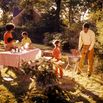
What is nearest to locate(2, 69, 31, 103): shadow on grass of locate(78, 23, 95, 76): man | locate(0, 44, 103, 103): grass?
locate(0, 44, 103, 103): grass

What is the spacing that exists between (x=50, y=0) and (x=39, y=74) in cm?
3376

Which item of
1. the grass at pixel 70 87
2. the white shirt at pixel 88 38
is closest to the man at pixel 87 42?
the white shirt at pixel 88 38

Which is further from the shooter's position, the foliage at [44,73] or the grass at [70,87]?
the foliage at [44,73]

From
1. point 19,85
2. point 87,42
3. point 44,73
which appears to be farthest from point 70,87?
point 87,42

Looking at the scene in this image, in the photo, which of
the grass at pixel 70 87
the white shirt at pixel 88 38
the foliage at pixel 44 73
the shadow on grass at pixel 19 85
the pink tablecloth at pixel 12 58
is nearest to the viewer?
the grass at pixel 70 87

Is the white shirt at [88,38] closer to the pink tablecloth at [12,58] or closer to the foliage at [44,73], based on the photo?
the pink tablecloth at [12,58]

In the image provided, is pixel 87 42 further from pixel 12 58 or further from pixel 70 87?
pixel 12 58

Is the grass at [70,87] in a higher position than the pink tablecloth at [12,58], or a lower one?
lower

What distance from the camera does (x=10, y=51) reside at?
1248 centimetres

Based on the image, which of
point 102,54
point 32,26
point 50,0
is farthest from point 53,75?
point 50,0

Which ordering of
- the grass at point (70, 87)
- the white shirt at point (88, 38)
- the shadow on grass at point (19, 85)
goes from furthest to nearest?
the white shirt at point (88, 38)
the shadow on grass at point (19, 85)
the grass at point (70, 87)

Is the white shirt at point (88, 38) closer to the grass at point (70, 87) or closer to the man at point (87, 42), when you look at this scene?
the man at point (87, 42)

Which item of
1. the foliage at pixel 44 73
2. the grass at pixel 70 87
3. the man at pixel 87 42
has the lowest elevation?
the grass at pixel 70 87

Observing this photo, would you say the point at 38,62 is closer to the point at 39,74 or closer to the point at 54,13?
the point at 39,74
